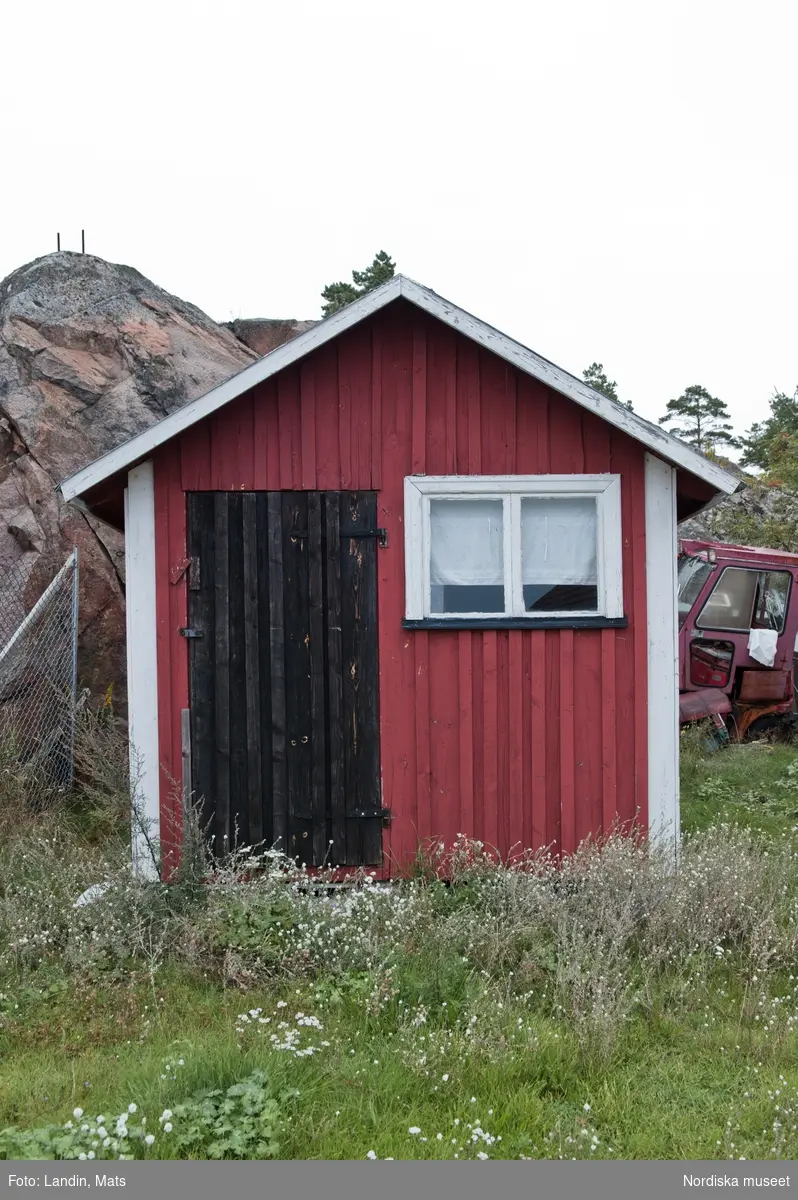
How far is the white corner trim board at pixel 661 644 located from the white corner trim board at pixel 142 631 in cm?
346

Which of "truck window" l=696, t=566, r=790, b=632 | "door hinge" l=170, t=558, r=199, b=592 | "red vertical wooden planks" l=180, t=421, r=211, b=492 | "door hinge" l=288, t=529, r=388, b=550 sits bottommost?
"truck window" l=696, t=566, r=790, b=632

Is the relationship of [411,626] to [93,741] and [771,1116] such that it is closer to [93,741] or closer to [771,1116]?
[93,741]

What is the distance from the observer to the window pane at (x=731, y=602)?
1239 cm

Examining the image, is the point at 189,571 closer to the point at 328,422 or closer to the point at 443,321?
the point at 328,422

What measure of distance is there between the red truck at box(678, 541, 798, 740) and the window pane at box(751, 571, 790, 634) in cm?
1

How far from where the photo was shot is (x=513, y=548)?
6277mm

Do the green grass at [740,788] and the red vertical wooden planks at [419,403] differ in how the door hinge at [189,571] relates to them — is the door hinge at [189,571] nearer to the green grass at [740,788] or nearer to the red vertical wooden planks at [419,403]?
the red vertical wooden planks at [419,403]

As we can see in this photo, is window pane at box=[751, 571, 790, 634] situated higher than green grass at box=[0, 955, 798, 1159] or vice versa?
window pane at box=[751, 571, 790, 634]

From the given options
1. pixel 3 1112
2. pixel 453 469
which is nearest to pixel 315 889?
pixel 3 1112

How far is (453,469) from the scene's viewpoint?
6344mm

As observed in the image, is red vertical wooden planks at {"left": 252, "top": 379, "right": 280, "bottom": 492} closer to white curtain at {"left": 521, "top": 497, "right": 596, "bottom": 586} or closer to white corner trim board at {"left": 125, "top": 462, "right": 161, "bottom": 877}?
white corner trim board at {"left": 125, "top": 462, "right": 161, "bottom": 877}

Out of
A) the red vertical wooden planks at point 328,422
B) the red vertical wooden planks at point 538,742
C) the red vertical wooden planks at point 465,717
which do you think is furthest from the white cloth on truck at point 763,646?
the red vertical wooden planks at point 328,422

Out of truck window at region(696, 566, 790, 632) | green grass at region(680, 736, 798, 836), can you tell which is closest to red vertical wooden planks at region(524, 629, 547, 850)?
green grass at region(680, 736, 798, 836)

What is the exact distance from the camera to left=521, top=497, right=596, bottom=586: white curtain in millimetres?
6332
